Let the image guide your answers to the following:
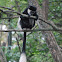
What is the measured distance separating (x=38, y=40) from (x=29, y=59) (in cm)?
63

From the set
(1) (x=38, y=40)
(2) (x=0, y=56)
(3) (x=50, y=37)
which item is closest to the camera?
(2) (x=0, y=56)

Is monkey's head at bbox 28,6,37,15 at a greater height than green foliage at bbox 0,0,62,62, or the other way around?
monkey's head at bbox 28,6,37,15

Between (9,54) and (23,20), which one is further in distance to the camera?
(9,54)

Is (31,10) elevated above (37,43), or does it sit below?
above

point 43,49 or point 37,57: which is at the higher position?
point 43,49

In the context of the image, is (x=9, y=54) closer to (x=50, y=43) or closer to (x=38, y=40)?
(x=38, y=40)

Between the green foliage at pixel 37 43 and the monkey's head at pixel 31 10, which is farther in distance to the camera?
the green foliage at pixel 37 43

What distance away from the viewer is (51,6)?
12.0 feet

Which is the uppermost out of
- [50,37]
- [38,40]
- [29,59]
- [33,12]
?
[33,12]

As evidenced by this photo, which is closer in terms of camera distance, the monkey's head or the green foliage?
the monkey's head

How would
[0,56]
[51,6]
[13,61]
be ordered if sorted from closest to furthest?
[0,56] < [13,61] < [51,6]

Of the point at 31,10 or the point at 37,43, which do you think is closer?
the point at 31,10

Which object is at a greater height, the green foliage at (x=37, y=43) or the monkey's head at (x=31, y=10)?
the monkey's head at (x=31, y=10)

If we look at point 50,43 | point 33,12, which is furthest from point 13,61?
point 33,12
